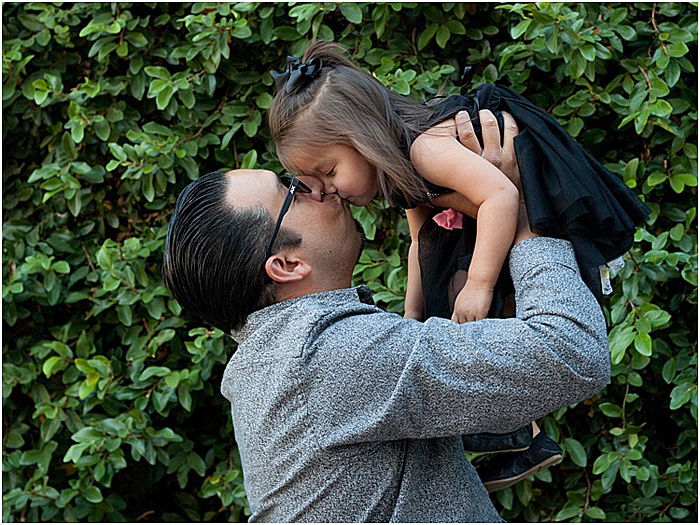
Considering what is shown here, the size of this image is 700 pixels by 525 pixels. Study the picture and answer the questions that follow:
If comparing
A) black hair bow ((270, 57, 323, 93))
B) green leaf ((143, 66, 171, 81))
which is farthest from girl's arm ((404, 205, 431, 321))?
green leaf ((143, 66, 171, 81))

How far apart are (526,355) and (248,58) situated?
197cm

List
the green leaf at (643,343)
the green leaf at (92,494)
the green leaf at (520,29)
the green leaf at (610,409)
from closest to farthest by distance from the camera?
the green leaf at (643,343) < the green leaf at (520,29) < the green leaf at (610,409) < the green leaf at (92,494)

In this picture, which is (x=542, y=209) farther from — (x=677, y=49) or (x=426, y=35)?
(x=426, y=35)

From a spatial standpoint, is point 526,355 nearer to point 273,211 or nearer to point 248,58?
point 273,211

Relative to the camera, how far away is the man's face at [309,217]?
163 cm

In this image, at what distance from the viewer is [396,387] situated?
4.72 feet

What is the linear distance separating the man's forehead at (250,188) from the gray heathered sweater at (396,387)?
0.63ft

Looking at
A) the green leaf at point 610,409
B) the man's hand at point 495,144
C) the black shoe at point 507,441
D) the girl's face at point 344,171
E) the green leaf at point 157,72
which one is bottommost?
the green leaf at point 610,409

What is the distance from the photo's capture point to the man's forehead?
63.8 inches

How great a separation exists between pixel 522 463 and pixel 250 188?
82cm

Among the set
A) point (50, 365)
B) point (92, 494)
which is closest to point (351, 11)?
point (50, 365)

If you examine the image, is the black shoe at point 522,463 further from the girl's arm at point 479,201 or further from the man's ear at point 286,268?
the man's ear at point 286,268

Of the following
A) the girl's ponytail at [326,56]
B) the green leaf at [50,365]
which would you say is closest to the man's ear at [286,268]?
the girl's ponytail at [326,56]

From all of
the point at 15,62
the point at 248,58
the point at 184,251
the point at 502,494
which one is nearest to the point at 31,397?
the point at 15,62
